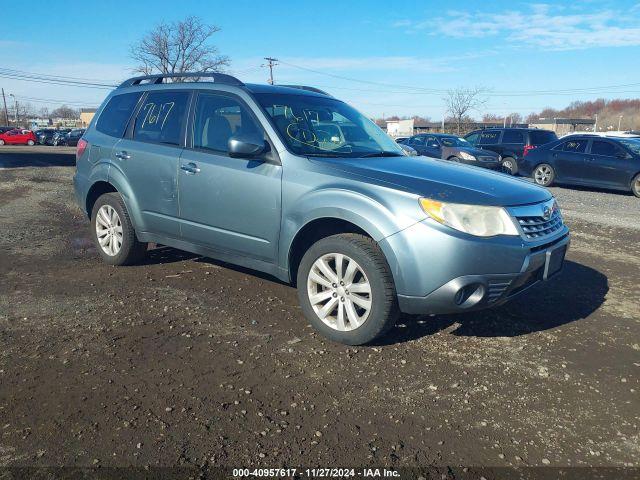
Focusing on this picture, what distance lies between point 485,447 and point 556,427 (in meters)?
0.49

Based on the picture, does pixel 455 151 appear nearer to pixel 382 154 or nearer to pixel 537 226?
pixel 382 154

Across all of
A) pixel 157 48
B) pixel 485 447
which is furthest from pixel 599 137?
pixel 157 48

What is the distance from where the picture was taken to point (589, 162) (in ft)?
46.1

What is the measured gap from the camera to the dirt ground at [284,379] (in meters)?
2.56

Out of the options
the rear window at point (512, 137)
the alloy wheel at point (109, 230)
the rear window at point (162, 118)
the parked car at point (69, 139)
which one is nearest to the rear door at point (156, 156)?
the rear window at point (162, 118)

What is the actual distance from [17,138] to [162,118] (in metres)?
45.1

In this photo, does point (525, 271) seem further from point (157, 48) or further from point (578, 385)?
point (157, 48)

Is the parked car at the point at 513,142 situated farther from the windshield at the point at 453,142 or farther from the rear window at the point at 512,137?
the windshield at the point at 453,142

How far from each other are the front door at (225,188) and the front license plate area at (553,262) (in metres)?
2.00

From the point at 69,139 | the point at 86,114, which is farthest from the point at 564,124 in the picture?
the point at 86,114

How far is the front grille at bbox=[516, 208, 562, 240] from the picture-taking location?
11.6ft

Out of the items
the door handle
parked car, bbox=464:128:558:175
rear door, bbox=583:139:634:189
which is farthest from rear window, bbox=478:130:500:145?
the door handle

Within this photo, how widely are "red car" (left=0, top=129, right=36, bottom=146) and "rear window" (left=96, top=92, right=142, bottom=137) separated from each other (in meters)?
44.0

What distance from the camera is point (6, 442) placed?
2.54m
